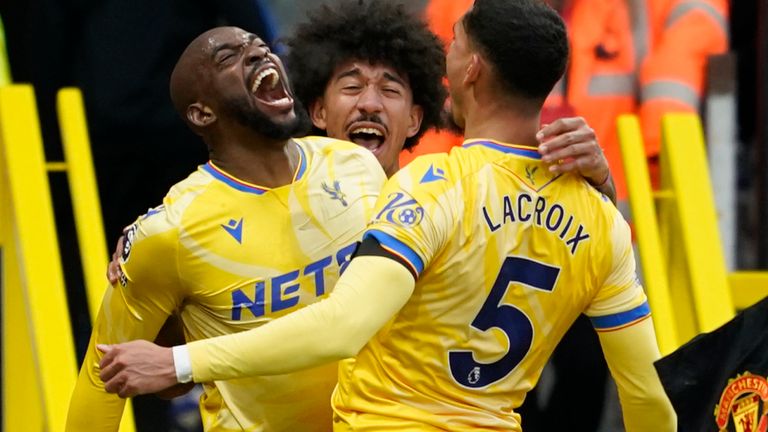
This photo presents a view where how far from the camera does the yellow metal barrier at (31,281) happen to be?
5.24 meters

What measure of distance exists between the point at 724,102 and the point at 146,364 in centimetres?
371

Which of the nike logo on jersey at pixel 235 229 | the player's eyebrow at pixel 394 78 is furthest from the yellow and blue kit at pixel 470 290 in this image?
the player's eyebrow at pixel 394 78

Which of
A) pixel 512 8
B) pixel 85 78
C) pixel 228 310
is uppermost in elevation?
pixel 85 78

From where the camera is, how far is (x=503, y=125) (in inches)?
141

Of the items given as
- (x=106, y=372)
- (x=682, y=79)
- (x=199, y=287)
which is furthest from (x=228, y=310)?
(x=682, y=79)

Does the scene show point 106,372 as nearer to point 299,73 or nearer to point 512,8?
point 512,8

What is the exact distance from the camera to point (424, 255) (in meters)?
3.33

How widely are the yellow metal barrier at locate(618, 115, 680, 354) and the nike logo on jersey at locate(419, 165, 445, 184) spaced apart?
243 centimetres

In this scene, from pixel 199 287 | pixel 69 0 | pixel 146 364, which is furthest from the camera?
pixel 69 0

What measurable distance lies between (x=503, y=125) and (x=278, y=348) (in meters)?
0.77

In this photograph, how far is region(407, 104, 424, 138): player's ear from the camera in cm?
524

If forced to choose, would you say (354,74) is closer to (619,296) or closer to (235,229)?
(235,229)

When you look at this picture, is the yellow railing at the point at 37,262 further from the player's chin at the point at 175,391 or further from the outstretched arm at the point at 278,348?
the outstretched arm at the point at 278,348

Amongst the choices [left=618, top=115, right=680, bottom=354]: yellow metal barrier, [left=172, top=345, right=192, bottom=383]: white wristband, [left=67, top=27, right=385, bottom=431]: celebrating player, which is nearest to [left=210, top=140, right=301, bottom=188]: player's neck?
[left=67, top=27, right=385, bottom=431]: celebrating player
